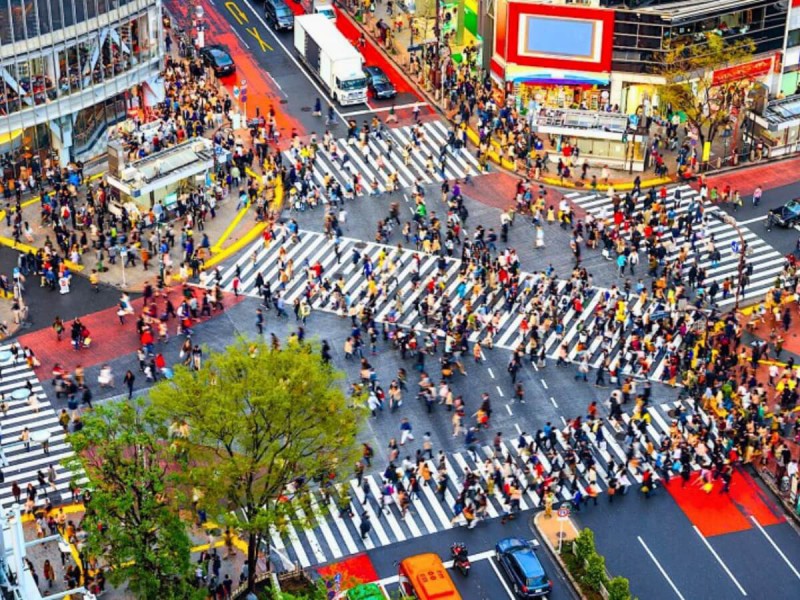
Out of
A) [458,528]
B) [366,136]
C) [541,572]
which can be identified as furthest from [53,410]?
[366,136]

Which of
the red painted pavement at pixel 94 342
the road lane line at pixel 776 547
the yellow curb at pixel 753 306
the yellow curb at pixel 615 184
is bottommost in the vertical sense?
the road lane line at pixel 776 547

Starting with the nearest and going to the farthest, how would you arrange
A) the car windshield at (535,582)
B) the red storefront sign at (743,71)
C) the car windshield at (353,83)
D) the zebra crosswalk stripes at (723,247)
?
the car windshield at (535,582) → the zebra crosswalk stripes at (723,247) → the red storefront sign at (743,71) → the car windshield at (353,83)

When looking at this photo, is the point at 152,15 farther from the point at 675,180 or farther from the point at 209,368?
the point at 209,368

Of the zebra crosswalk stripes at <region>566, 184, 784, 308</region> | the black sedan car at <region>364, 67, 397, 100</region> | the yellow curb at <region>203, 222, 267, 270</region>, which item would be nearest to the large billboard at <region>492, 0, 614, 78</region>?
the black sedan car at <region>364, 67, 397, 100</region>

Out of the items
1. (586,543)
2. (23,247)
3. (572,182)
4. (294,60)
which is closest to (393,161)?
(572,182)

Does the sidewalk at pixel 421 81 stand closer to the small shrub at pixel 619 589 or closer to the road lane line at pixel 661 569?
the road lane line at pixel 661 569

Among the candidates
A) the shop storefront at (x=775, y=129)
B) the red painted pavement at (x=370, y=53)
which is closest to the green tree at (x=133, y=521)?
the red painted pavement at (x=370, y=53)
